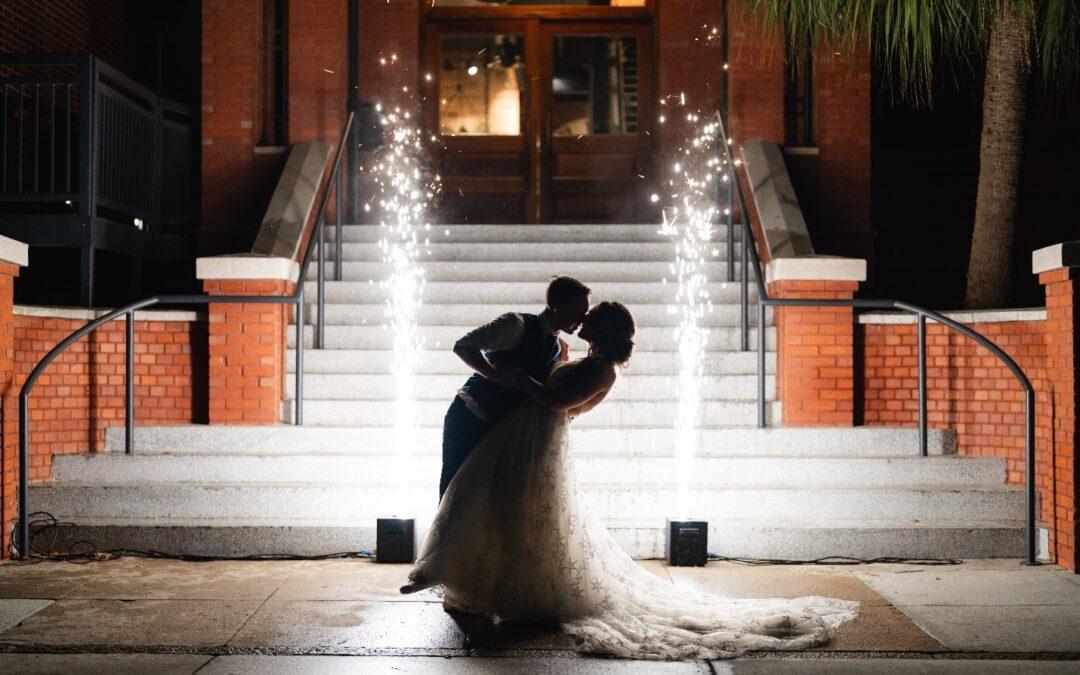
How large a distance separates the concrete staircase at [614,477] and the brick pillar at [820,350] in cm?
23

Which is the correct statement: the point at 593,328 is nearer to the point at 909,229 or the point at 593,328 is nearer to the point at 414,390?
the point at 414,390

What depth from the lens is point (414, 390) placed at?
7395mm

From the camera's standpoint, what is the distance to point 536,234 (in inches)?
377

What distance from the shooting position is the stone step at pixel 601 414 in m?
7.16

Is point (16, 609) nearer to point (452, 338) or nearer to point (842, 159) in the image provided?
point (452, 338)

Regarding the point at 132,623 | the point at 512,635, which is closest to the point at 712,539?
the point at 512,635

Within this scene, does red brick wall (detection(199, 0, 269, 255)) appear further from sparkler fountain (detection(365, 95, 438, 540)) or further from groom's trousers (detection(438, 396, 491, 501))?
groom's trousers (detection(438, 396, 491, 501))

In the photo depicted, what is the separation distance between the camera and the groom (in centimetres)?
468

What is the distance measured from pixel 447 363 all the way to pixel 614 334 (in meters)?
3.25

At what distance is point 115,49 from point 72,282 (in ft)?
13.9

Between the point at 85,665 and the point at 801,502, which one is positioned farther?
the point at 801,502

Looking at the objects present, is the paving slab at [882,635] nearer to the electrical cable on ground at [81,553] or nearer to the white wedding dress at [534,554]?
the white wedding dress at [534,554]

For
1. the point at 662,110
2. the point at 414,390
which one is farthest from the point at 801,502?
the point at 662,110

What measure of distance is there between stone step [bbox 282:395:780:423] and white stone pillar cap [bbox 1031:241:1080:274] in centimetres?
204
